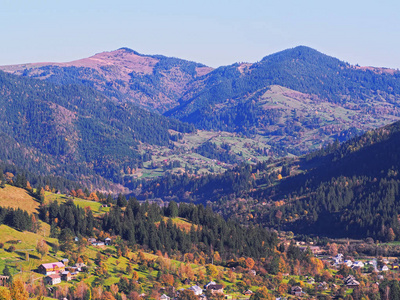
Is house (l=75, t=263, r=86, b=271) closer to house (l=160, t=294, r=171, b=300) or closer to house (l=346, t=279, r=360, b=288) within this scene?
house (l=160, t=294, r=171, b=300)

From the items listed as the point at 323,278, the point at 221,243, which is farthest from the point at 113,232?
the point at 323,278

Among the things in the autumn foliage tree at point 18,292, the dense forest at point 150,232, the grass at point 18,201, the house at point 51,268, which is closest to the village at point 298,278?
the house at point 51,268

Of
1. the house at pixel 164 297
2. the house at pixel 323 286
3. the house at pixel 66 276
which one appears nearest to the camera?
the house at pixel 164 297

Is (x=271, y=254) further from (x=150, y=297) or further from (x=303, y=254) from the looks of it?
(x=150, y=297)

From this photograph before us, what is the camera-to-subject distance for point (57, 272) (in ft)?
466

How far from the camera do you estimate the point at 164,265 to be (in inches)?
6437

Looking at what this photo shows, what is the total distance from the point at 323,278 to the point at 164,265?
3950 cm

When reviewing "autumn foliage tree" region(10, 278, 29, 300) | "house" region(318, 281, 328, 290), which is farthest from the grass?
"house" region(318, 281, 328, 290)

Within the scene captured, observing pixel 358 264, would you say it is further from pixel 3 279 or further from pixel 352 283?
pixel 3 279

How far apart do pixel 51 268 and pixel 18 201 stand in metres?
55.2

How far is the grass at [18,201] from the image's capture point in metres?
189

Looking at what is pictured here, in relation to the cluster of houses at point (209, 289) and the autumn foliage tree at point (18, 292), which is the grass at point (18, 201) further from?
the autumn foliage tree at point (18, 292)

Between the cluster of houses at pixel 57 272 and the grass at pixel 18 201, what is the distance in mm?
45021

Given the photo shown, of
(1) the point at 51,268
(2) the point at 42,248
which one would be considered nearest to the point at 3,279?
(1) the point at 51,268
